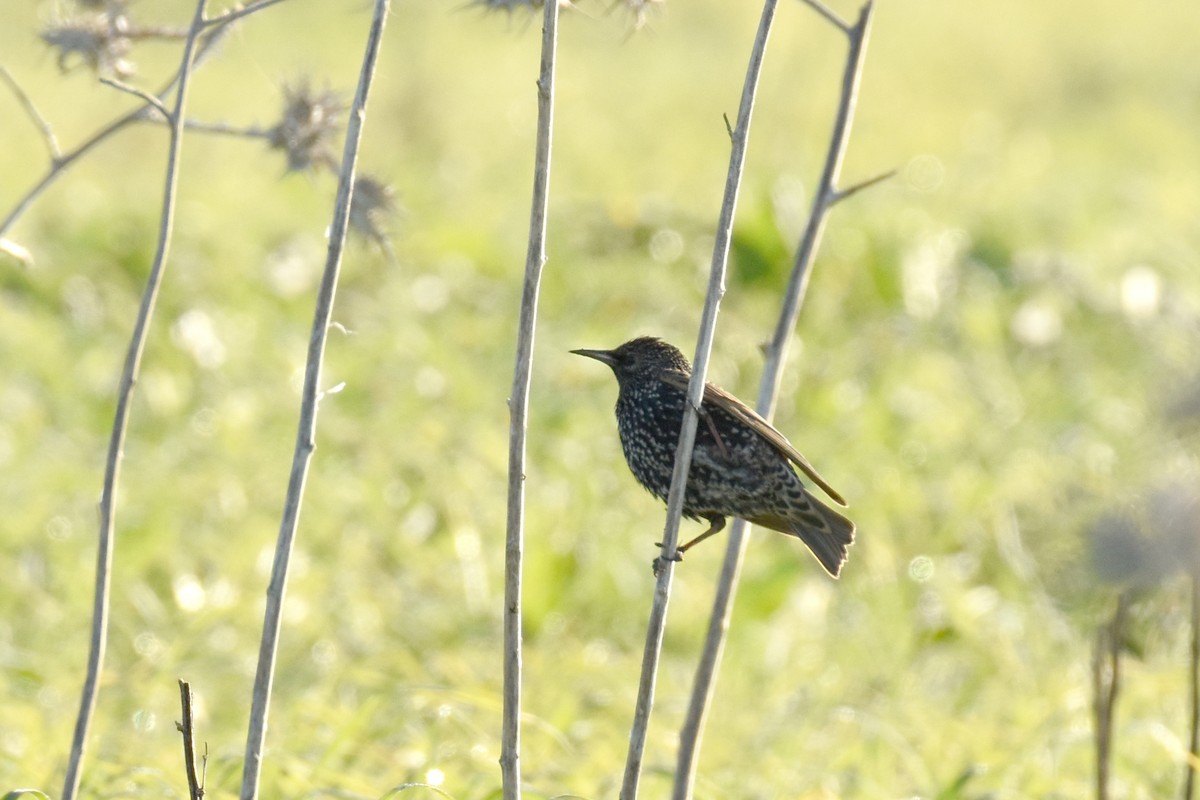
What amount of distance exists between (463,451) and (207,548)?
118 centimetres

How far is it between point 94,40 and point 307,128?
1.22ft

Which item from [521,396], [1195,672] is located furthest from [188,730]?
[1195,672]

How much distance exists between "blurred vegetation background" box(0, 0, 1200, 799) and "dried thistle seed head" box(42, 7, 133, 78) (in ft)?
0.41

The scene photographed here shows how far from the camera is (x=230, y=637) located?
4332 millimetres

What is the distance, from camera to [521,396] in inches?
73.7

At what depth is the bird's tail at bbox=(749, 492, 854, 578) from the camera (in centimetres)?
259

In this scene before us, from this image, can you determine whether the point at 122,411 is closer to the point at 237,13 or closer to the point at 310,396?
the point at 310,396

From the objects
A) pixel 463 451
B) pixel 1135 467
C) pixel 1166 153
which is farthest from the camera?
pixel 1166 153

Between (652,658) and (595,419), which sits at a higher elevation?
(595,419)

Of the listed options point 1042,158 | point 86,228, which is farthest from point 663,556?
point 1042,158

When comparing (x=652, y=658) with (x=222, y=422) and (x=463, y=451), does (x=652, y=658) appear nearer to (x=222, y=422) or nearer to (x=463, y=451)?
(x=463, y=451)

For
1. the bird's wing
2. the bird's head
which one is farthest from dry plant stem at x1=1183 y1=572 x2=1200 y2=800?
the bird's head

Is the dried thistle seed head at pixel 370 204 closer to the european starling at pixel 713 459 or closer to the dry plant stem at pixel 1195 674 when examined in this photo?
the european starling at pixel 713 459

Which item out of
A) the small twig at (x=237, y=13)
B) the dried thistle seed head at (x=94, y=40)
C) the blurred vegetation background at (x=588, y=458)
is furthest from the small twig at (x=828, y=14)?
the dried thistle seed head at (x=94, y=40)
